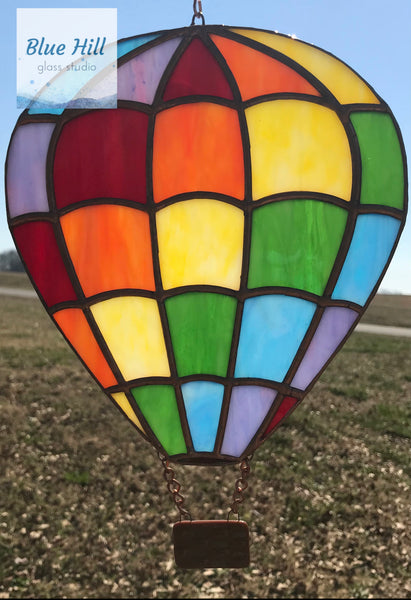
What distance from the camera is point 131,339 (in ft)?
6.11

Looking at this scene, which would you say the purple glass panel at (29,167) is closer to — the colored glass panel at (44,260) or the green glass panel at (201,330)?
the colored glass panel at (44,260)

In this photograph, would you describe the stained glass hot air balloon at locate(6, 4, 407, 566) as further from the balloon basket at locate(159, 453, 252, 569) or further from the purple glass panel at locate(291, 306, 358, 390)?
the balloon basket at locate(159, 453, 252, 569)

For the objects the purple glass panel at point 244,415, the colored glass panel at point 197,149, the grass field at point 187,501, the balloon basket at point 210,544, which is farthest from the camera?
the grass field at point 187,501

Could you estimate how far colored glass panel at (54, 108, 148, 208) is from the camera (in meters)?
1.68

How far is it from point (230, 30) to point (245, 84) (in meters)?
0.20

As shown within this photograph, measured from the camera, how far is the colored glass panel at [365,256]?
177 centimetres

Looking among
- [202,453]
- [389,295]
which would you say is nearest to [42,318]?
[202,453]

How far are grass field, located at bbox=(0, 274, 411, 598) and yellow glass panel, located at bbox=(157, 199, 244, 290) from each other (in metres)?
4.92

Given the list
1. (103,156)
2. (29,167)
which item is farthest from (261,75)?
(29,167)

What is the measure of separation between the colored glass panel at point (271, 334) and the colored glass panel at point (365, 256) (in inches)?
5.2

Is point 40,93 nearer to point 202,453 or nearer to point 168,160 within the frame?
point 168,160

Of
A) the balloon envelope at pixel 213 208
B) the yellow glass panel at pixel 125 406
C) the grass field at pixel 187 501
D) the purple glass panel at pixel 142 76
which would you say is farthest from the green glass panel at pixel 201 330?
the grass field at pixel 187 501

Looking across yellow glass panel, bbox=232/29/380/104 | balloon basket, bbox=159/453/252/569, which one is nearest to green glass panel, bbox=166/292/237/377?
balloon basket, bbox=159/453/252/569

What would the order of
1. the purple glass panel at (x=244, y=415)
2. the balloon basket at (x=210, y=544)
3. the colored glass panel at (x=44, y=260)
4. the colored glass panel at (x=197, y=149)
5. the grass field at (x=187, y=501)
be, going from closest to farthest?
1. the colored glass panel at (x=197, y=149)
2. the colored glass panel at (x=44, y=260)
3. the purple glass panel at (x=244, y=415)
4. the balloon basket at (x=210, y=544)
5. the grass field at (x=187, y=501)
